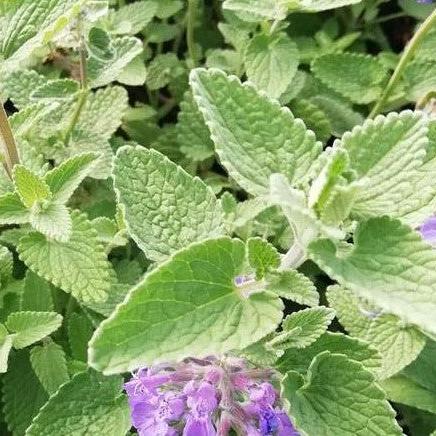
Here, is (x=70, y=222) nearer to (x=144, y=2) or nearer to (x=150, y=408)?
(x=150, y=408)

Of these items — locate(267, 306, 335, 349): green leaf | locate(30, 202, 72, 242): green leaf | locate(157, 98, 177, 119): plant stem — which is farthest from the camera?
locate(157, 98, 177, 119): plant stem

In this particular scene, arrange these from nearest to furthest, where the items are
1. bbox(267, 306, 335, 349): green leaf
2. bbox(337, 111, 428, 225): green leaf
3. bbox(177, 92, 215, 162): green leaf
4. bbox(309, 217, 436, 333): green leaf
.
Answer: bbox(309, 217, 436, 333): green leaf < bbox(337, 111, 428, 225): green leaf < bbox(267, 306, 335, 349): green leaf < bbox(177, 92, 215, 162): green leaf

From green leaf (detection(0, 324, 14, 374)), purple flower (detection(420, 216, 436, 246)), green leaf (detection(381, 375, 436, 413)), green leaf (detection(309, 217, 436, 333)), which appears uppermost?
green leaf (detection(309, 217, 436, 333))

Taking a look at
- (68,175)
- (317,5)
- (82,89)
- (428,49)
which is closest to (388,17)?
(428,49)

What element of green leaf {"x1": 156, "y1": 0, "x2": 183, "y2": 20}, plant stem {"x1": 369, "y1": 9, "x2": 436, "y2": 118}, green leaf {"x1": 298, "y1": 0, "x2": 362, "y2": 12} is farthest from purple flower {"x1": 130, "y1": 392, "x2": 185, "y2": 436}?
green leaf {"x1": 156, "y1": 0, "x2": 183, "y2": 20}

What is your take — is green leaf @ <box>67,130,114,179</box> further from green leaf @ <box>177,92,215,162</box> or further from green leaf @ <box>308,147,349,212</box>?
green leaf @ <box>308,147,349,212</box>
